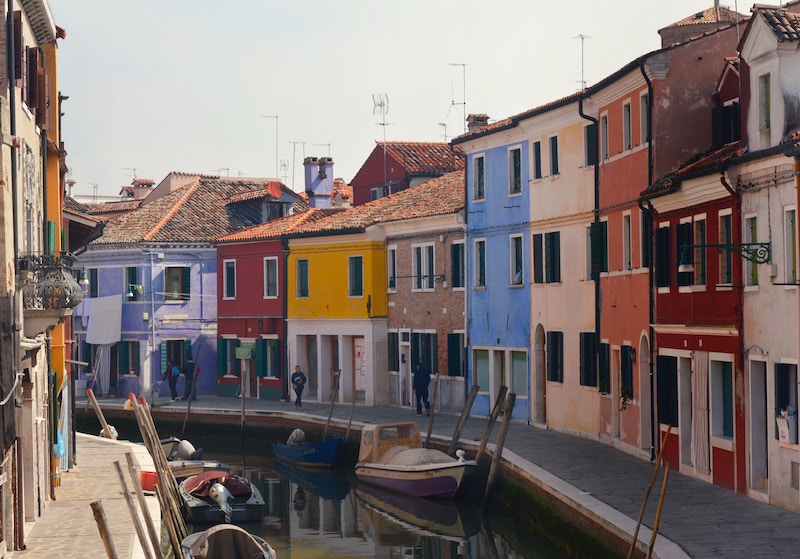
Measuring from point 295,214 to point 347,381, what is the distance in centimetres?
865

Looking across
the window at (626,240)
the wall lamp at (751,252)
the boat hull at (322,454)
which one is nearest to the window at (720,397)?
the wall lamp at (751,252)

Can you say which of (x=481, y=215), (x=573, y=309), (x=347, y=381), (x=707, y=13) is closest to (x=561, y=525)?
(x=573, y=309)

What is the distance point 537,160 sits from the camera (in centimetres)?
3412

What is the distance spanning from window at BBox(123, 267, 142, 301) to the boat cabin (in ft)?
64.9

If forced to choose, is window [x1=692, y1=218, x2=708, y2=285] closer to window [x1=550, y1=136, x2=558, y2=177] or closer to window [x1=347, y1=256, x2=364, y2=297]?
window [x1=550, y1=136, x2=558, y2=177]

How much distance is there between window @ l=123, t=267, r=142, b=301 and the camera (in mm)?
49669

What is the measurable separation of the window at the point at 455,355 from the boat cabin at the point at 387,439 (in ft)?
21.5

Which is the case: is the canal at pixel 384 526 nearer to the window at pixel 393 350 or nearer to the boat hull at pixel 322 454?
the boat hull at pixel 322 454

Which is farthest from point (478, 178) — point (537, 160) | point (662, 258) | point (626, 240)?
point (662, 258)

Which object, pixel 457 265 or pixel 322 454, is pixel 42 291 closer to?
pixel 322 454

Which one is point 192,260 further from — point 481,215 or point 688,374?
point 688,374

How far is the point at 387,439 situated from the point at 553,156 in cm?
763

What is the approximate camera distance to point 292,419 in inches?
1580

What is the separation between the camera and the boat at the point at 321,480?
3288 cm
